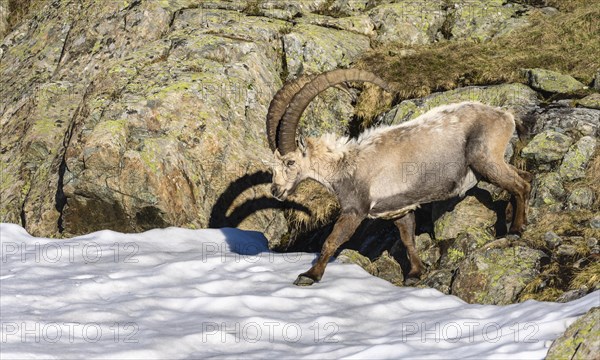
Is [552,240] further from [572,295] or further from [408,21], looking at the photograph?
[408,21]

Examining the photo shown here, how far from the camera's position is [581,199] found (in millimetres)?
12688

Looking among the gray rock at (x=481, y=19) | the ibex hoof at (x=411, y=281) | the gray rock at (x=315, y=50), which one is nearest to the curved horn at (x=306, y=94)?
the ibex hoof at (x=411, y=281)

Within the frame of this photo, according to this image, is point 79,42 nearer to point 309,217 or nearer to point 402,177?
point 309,217

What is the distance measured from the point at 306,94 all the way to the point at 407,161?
2.08 meters

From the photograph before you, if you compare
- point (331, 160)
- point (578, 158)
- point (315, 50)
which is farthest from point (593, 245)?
point (315, 50)

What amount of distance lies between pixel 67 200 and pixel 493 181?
8.10m

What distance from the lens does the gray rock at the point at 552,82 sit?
15.6 m

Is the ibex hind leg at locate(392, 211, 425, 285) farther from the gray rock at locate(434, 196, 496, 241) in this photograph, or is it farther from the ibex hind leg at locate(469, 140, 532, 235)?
the ibex hind leg at locate(469, 140, 532, 235)

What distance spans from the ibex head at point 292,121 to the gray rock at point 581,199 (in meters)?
4.07

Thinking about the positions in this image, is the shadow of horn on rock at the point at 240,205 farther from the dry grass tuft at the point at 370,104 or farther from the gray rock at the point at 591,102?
the gray rock at the point at 591,102

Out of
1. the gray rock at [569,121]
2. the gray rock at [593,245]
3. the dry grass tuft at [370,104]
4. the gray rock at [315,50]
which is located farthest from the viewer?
the gray rock at [315,50]

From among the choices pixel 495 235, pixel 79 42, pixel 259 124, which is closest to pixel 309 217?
pixel 259 124

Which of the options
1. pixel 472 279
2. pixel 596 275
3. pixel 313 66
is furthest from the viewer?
pixel 313 66

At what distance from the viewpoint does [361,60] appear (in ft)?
60.1
